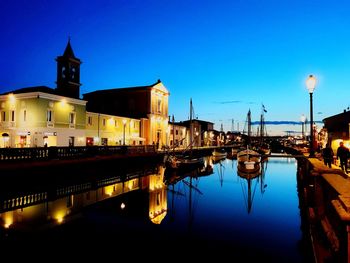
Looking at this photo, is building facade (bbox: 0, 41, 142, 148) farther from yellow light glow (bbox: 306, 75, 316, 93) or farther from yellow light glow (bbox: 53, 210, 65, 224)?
yellow light glow (bbox: 306, 75, 316, 93)

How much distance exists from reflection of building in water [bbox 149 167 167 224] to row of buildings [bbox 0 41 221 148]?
1592 cm

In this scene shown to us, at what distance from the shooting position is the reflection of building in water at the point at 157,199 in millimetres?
18164

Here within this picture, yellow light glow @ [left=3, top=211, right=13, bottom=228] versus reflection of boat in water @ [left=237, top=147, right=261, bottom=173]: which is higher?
reflection of boat in water @ [left=237, top=147, right=261, bottom=173]

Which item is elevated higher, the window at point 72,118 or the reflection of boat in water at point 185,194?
the window at point 72,118

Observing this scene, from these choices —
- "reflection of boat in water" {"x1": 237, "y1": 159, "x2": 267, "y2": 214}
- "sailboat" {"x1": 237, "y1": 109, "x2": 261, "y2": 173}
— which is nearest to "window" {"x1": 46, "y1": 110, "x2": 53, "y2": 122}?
"reflection of boat in water" {"x1": 237, "y1": 159, "x2": 267, "y2": 214}

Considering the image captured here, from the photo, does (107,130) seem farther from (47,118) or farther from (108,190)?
(108,190)

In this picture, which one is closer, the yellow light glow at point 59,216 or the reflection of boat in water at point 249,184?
the yellow light glow at point 59,216

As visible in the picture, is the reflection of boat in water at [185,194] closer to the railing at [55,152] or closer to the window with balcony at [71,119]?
the railing at [55,152]

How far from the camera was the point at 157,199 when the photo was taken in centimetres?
2373

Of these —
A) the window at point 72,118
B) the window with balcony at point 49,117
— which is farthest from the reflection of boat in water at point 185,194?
the window with balcony at point 49,117

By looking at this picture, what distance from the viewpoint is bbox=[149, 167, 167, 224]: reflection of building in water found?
18.2 metres

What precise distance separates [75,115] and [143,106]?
2343cm

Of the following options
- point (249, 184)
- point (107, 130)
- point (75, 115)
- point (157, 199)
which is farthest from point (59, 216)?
point (107, 130)

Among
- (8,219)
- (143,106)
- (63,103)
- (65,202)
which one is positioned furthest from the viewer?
(143,106)
